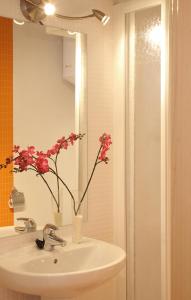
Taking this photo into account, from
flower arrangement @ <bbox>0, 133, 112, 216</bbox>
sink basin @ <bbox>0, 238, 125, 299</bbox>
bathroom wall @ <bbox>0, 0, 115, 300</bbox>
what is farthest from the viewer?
bathroom wall @ <bbox>0, 0, 115, 300</bbox>

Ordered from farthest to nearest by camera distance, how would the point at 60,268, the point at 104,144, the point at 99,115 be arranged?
the point at 99,115 < the point at 104,144 < the point at 60,268

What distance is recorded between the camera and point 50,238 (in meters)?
2.21

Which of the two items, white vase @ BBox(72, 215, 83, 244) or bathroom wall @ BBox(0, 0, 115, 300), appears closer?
white vase @ BBox(72, 215, 83, 244)

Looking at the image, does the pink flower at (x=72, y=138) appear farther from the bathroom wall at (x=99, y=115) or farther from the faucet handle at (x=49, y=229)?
the faucet handle at (x=49, y=229)

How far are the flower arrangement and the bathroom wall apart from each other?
0.10 m

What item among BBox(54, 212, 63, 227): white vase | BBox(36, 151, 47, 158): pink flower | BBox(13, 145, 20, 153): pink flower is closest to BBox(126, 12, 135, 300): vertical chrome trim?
BBox(54, 212, 63, 227): white vase

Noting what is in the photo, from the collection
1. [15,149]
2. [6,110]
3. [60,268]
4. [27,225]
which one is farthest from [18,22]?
[60,268]

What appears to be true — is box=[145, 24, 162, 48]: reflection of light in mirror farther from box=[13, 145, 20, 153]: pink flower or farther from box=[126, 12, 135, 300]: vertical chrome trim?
box=[13, 145, 20, 153]: pink flower

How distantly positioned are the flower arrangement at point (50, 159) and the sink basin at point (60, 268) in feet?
0.84

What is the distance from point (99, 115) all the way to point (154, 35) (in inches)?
21.8

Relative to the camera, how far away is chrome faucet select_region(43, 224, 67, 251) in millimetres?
2205

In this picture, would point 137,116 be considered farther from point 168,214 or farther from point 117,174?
point 168,214

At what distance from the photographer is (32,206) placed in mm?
2314

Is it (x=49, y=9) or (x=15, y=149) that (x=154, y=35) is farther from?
(x=15, y=149)
